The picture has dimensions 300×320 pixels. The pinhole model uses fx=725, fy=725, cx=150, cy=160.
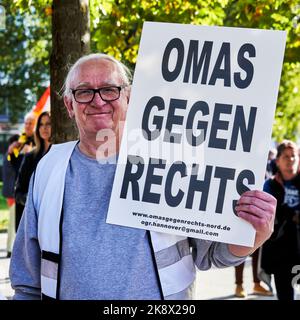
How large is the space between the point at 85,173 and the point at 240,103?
646 mm

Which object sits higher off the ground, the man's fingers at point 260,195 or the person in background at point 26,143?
the man's fingers at point 260,195

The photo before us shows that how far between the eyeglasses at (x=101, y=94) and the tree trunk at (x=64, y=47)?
6.95 ft

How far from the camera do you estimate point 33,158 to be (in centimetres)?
737

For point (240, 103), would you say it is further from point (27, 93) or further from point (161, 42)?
point (27, 93)

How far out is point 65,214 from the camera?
2.73m

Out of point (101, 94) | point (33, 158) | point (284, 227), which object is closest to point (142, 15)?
point (33, 158)

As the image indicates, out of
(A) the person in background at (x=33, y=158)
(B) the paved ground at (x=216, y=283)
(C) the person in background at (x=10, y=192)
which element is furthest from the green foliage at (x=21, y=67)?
(A) the person in background at (x=33, y=158)

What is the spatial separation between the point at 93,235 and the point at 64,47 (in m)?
2.60

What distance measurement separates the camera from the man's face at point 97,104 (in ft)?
9.20

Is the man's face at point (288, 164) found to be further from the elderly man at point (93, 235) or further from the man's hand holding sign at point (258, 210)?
the man's hand holding sign at point (258, 210)

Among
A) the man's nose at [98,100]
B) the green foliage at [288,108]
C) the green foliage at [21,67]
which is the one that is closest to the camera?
the man's nose at [98,100]

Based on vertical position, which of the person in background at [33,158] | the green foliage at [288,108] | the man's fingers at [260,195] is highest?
the green foliage at [288,108]

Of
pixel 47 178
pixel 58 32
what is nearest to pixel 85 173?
pixel 47 178

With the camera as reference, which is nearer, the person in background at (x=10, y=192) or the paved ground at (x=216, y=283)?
the paved ground at (x=216, y=283)
